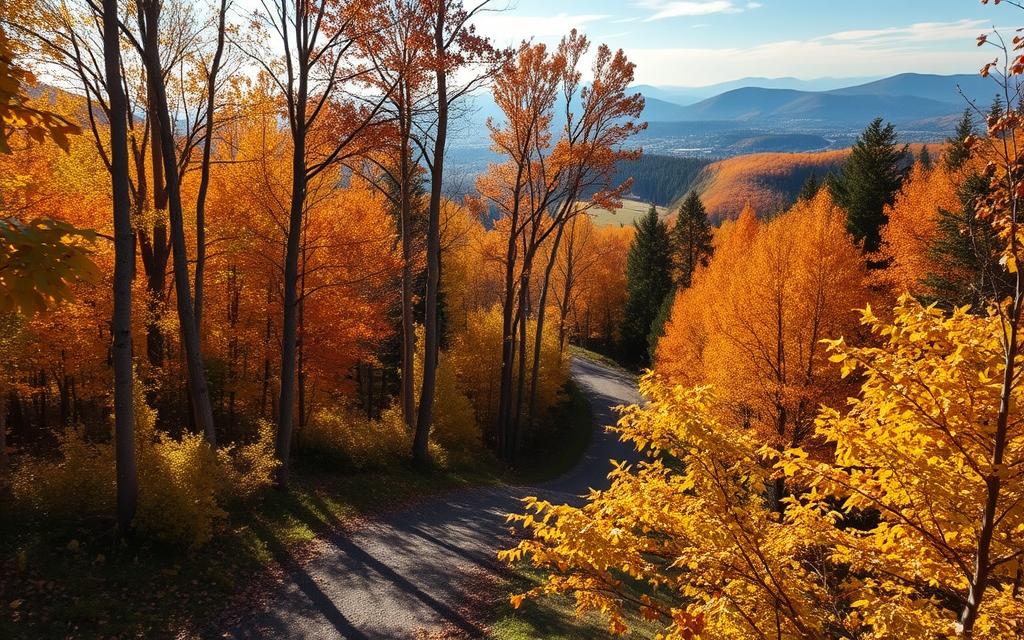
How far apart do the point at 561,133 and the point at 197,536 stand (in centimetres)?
1527

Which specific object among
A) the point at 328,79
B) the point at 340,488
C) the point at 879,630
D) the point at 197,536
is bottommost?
the point at 340,488

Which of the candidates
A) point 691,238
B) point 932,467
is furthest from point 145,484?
point 691,238

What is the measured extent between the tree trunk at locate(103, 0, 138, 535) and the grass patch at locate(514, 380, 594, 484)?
552 inches

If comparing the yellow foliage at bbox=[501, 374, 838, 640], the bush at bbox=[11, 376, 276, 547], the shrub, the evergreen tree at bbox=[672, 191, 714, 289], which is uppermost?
the evergreen tree at bbox=[672, 191, 714, 289]

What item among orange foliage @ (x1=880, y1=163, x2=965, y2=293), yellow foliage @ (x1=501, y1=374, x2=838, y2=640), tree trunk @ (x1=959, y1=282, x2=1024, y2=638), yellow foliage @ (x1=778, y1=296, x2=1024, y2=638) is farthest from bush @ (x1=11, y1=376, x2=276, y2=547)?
orange foliage @ (x1=880, y1=163, x2=965, y2=293)

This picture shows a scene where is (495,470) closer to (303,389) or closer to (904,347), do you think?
(303,389)

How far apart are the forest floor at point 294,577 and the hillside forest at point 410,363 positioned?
Result: 0.23 ft

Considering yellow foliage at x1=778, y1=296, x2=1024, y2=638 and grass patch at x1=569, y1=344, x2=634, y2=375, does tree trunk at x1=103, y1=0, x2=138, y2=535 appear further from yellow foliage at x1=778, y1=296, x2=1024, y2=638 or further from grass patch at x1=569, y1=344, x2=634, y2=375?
grass patch at x1=569, y1=344, x2=634, y2=375

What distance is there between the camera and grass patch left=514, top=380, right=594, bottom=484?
72.1 ft

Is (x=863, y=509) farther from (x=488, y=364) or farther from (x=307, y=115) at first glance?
(x=488, y=364)

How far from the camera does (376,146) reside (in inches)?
430

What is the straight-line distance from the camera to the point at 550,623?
815 centimetres

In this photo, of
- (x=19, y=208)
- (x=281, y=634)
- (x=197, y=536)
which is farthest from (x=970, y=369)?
(x=19, y=208)

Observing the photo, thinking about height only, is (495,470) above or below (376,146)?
below
